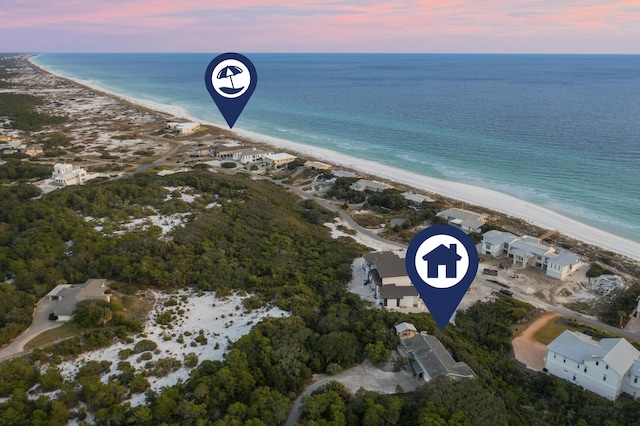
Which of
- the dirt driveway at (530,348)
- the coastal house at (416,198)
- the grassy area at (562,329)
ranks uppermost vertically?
the coastal house at (416,198)

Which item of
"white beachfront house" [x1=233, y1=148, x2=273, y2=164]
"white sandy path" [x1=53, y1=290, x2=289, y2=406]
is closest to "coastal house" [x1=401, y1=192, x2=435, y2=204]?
"white beachfront house" [x1=233, y1=148, x2=273, y2=164]

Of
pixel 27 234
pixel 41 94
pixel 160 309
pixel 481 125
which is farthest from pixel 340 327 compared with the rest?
pixel 41 94

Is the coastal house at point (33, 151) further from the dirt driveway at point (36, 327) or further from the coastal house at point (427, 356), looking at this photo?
the coastal house at point (427, 356)

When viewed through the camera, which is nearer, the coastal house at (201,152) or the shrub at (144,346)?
the shrub at (144,346)

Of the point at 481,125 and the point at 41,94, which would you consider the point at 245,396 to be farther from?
the point at 41,94

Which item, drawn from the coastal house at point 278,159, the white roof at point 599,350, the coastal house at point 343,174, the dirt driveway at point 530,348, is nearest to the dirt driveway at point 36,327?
the dirt driveway at point 530,348

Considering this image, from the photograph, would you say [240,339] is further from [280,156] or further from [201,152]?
[201,152]
